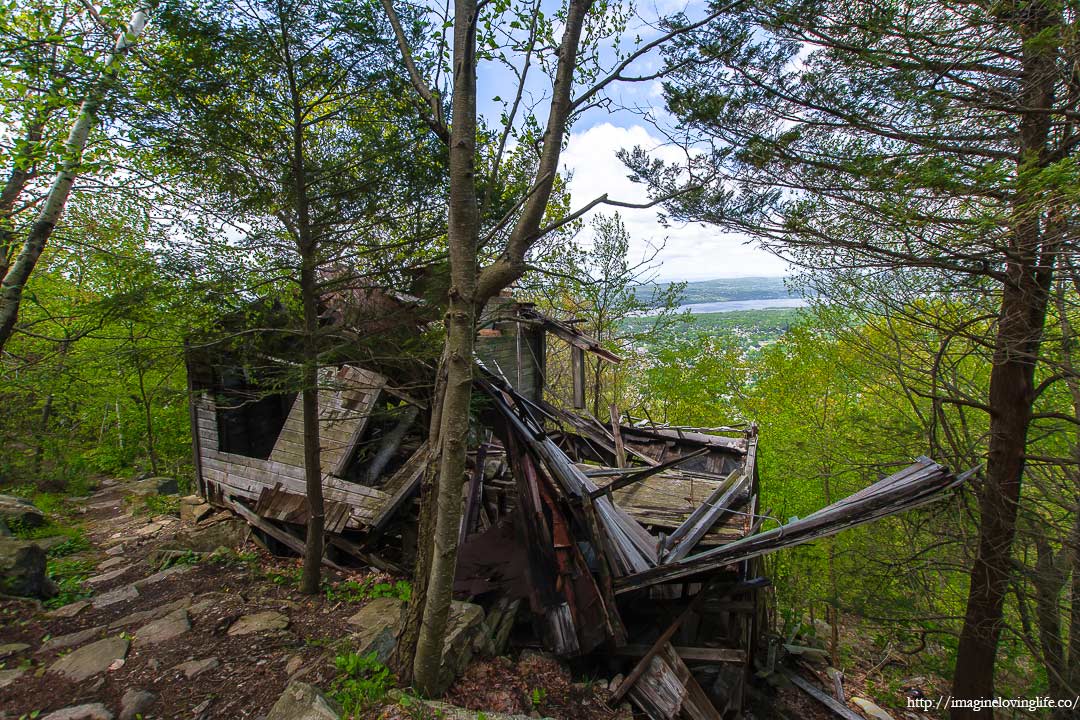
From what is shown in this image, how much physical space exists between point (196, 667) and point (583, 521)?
4076 millimetres

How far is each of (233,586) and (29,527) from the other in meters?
5.26

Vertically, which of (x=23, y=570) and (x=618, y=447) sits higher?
(x=618, y=447)

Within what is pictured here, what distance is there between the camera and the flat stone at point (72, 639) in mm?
4850

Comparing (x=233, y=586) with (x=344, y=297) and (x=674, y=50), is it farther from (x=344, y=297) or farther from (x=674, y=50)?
(x=674, y=50)

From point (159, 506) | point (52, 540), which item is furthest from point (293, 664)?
point (159, 506)

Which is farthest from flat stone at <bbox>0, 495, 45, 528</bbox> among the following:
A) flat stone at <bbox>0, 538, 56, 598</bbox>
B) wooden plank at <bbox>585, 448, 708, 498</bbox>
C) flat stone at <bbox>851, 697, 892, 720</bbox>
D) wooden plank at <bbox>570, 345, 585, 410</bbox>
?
flat stone at <bbox>851, 697, 892, 720</bbox>

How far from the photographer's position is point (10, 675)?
14.0 ft

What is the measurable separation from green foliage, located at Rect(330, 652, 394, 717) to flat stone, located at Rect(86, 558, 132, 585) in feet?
17.0

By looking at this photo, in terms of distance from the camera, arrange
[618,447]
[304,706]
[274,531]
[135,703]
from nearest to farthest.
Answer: [304,706] → [135,703] → [618,447] → [274,531]

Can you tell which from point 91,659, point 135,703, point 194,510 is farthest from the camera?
point 194,510

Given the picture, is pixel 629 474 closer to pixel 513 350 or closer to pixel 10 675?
pixel 513 350

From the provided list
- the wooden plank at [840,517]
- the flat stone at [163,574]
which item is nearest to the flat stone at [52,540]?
the flat stone at [163,574]

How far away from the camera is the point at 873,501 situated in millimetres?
3857

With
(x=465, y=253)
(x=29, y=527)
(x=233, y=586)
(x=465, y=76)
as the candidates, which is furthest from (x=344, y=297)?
(x=29, y=527)
